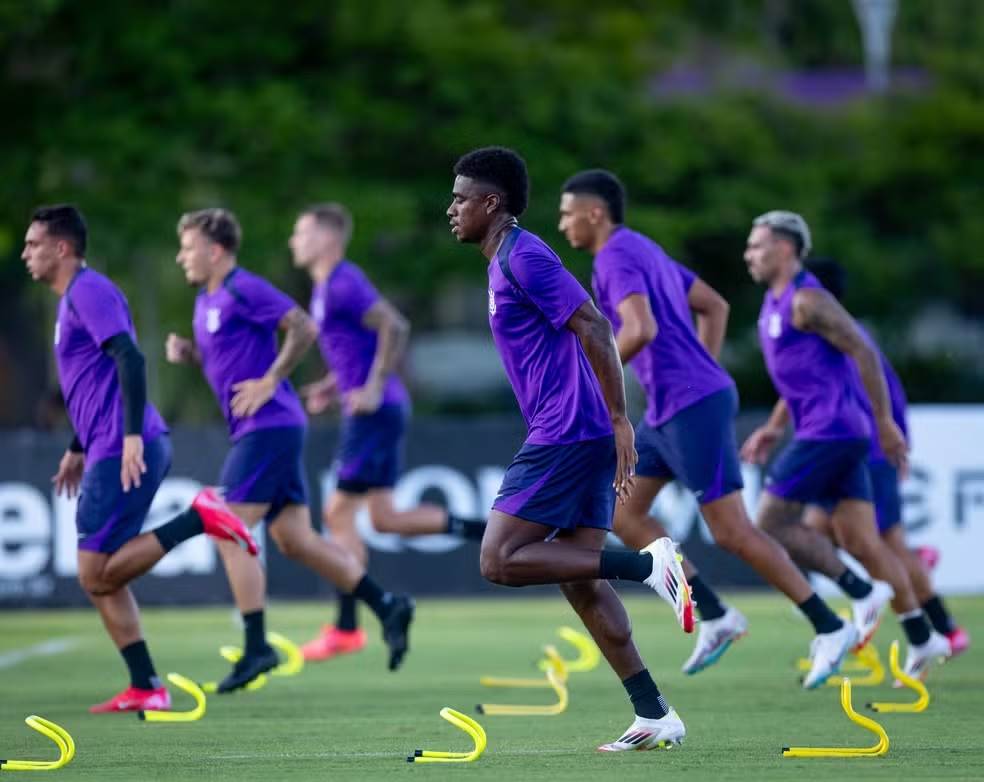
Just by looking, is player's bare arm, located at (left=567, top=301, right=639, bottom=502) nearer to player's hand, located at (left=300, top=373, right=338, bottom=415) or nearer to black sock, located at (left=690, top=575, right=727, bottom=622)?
black sock, located at (left=690, top=575, right=727, bottom=622)

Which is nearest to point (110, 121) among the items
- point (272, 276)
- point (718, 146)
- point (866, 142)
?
point (272, 276)

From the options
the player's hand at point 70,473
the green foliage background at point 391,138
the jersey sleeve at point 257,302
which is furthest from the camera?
the green foliage background at point 391,138

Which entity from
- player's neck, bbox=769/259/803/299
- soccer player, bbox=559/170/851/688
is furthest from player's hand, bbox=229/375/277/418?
player's neck, bbox=769/259/803/299

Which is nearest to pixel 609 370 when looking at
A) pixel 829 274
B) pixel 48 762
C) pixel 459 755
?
pixel 459 755

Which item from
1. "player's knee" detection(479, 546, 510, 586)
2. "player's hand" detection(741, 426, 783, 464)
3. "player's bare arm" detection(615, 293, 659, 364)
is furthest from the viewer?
"player's hand" detection(741, 426, 783, 464)

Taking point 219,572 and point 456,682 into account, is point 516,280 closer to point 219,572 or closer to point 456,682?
point 456,682

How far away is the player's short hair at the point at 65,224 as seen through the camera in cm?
963

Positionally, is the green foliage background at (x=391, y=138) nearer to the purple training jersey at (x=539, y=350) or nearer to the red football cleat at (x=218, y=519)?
the red football cleat at (x=218, y=519)

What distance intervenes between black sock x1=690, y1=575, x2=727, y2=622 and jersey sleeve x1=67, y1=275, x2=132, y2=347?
3032 mm

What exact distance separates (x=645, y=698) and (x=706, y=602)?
8.36 ft

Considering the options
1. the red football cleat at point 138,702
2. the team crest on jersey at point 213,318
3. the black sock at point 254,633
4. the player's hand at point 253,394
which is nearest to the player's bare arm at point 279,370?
the player's hand at point 253,394

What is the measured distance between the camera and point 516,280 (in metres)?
7.59

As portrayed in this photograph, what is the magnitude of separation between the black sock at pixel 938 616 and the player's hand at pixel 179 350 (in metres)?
4.35

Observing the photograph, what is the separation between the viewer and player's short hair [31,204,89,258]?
9.63m
